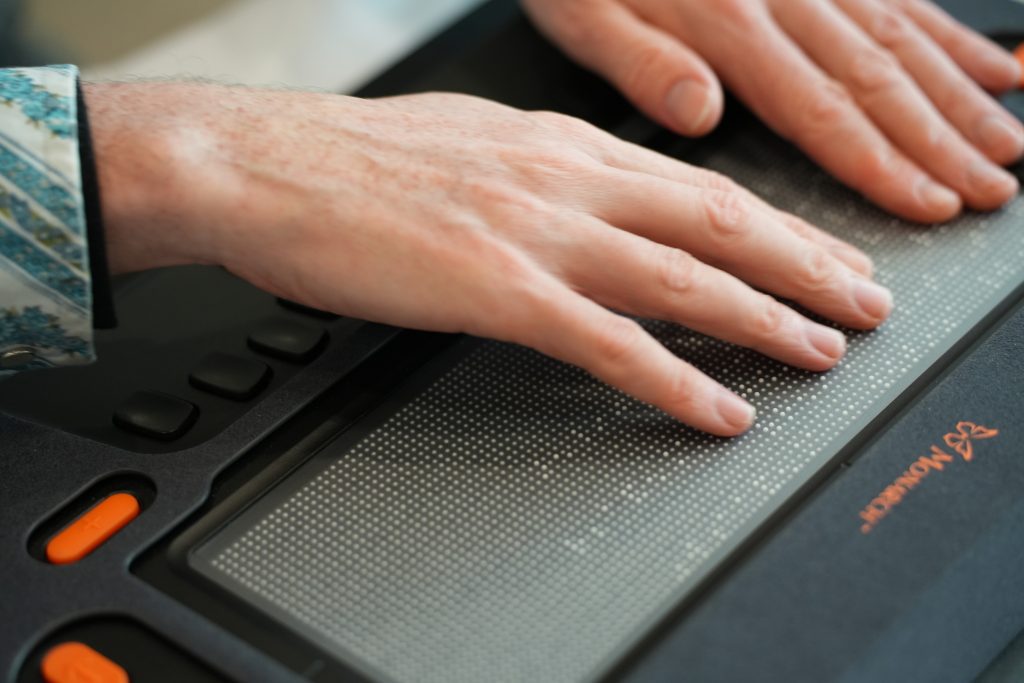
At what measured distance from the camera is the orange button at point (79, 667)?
1.74 ft

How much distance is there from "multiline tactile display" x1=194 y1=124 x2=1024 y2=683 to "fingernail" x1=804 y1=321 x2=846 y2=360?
0.5 inches

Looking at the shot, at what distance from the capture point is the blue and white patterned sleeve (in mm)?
609

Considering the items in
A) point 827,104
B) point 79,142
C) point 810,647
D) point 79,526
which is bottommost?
point 79,526

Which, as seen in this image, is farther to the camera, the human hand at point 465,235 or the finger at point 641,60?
the finger at point 641,60

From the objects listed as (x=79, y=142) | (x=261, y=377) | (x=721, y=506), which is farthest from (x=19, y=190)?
(x=721, y=506)

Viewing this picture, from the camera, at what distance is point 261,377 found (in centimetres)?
67

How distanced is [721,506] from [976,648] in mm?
158

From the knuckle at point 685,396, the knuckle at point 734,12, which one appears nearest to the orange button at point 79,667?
the knuckle at point 685,396

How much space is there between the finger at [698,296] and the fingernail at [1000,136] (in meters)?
0.25

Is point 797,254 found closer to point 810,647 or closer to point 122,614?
point 810,647

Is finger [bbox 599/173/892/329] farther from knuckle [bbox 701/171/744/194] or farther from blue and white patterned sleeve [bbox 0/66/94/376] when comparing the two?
blue and white patterned sleeve [bbox 0/66/94/376]

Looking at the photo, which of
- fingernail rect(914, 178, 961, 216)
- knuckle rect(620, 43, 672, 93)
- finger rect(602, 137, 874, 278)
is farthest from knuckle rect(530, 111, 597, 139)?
fingernail rect(914, 178, 961, 216)

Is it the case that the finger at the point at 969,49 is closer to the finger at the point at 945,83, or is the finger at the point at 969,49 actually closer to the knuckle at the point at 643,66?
the finger at the point at 945,83

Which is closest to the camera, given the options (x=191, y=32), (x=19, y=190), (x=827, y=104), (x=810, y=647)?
(x=810, y=647)
